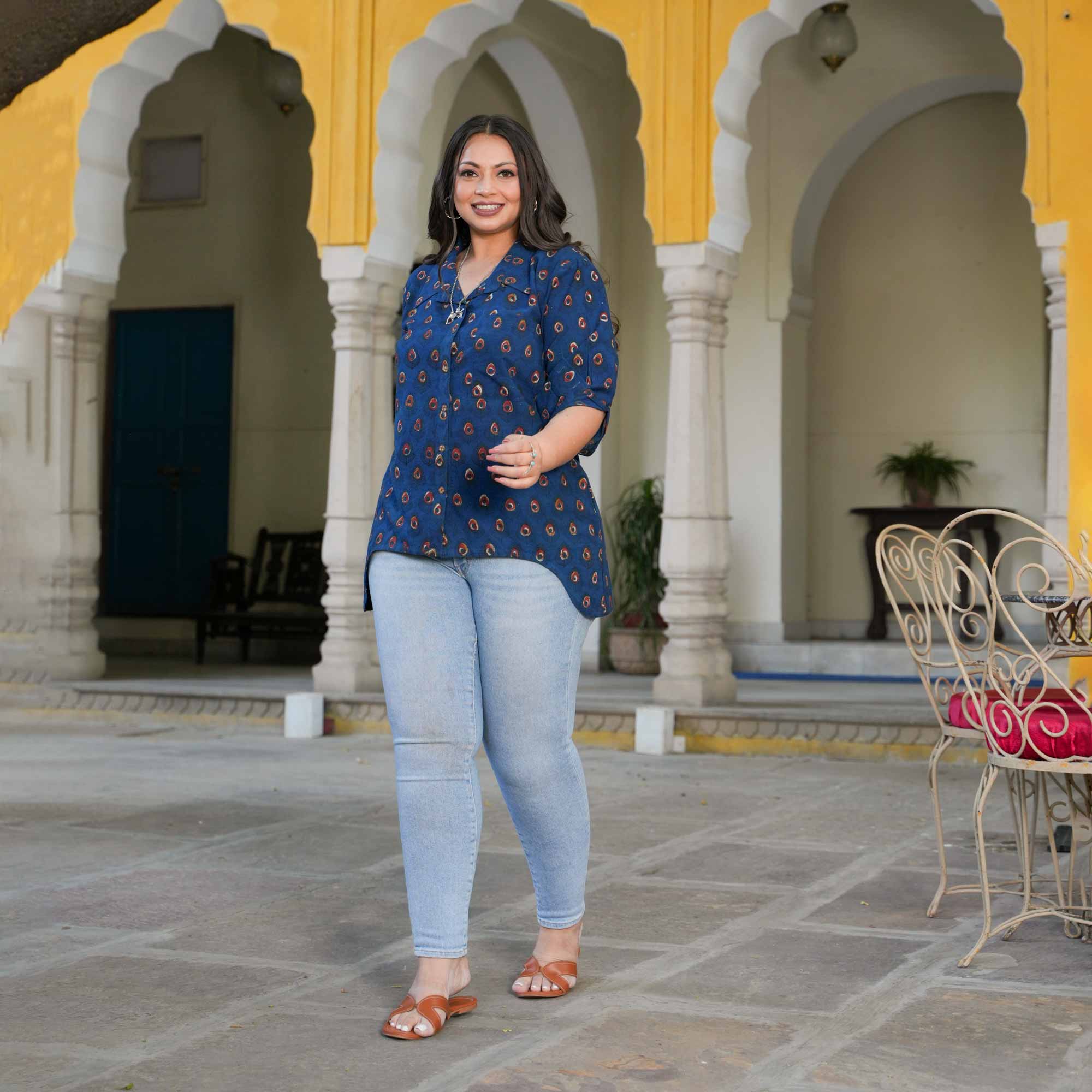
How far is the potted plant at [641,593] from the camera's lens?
33.0 feet

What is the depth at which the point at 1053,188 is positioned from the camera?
684 cm

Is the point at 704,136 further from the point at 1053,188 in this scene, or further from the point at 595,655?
the point at 595,655

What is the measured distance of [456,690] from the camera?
272 centimetres

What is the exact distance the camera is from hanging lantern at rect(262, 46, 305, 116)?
34.8 feet

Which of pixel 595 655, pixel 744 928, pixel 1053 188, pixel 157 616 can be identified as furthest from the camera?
pixel 157 616

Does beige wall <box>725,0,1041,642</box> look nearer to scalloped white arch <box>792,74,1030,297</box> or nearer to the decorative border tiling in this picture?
scalloped white arch <box>792,74,1030,297</box>

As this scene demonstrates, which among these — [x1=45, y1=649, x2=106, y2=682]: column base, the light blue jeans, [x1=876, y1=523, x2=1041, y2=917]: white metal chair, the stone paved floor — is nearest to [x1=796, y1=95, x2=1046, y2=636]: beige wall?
[x1=45, y1=649, x2=106, y2=682]: column base

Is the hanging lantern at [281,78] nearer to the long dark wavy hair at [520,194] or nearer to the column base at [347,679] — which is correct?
the column base at [347,679]

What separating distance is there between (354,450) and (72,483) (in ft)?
6.38

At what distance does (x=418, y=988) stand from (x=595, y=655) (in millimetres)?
7818

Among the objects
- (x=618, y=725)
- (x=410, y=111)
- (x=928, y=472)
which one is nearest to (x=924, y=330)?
(x=928, y=472)

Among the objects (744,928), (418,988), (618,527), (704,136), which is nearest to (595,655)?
(618,527)

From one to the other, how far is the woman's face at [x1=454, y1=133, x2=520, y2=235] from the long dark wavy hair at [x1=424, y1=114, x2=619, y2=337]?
0.04ft

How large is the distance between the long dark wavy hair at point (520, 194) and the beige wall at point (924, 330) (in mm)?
7955
